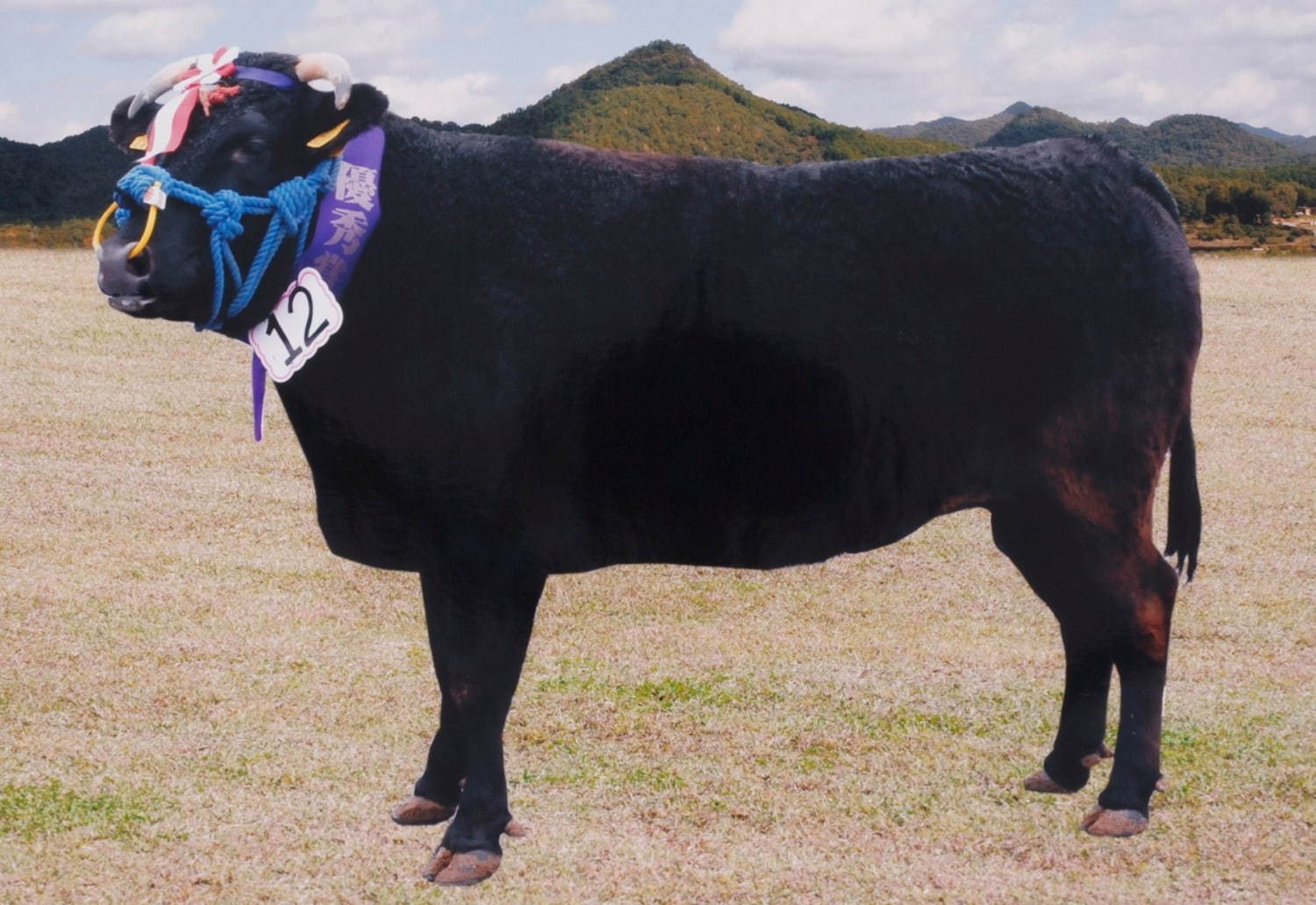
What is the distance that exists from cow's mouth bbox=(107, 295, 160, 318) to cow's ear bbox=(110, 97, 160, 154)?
23.6 inches

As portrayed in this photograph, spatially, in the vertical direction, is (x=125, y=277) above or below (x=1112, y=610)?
above

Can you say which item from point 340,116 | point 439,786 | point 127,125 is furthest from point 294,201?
point 439,786

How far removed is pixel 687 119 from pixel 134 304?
105 ft

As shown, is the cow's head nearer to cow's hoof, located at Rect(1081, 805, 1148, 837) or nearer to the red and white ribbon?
the red and white ribbon

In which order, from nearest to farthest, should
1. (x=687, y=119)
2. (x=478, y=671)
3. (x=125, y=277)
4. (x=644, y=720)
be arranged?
(x=125, y=277) < (x=478, y=671) < (x=644, y=720) < (x=687, y=119)

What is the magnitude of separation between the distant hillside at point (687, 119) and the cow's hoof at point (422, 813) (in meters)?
21.8

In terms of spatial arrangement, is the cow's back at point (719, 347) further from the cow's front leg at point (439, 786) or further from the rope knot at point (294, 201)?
the cow's front leg at point (439, 786)

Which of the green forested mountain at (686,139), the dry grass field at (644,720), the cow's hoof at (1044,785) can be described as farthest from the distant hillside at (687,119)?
the cow's hoof at (1044,785)

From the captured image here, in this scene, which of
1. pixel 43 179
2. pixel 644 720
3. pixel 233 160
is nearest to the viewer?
pixel 233 160

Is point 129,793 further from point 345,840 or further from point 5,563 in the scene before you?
point 5,563

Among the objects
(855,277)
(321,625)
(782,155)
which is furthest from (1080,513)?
(782,155)

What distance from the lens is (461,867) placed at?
406cm

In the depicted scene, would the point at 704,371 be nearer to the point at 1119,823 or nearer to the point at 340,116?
the point at 340,116

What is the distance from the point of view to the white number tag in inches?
147
